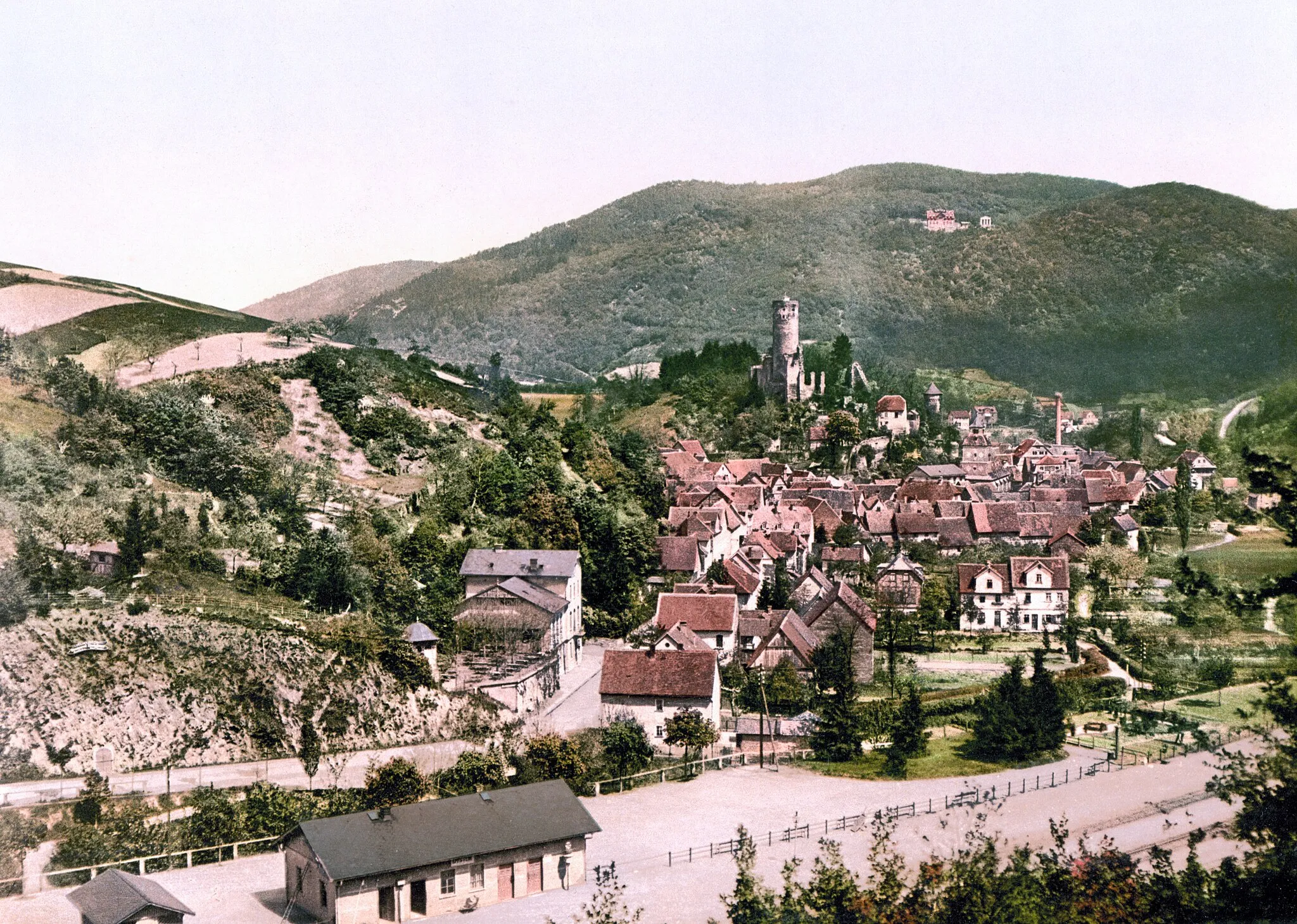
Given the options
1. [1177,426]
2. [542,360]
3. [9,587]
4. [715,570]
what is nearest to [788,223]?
[542,360]

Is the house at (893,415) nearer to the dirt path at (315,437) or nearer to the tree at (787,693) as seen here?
the dirt path at (315,437)

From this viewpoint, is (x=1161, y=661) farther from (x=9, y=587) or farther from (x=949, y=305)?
(x=949, y=305)

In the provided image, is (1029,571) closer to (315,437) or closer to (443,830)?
(315,437)

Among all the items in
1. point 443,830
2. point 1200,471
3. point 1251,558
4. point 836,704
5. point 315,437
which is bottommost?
point 836,704

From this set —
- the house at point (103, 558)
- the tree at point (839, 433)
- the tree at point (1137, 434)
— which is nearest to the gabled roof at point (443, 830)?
the house at point (103, 558)

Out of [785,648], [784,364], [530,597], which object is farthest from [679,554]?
[784,364]

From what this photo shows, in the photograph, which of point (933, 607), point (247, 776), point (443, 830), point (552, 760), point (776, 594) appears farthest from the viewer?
point (776, 594)
